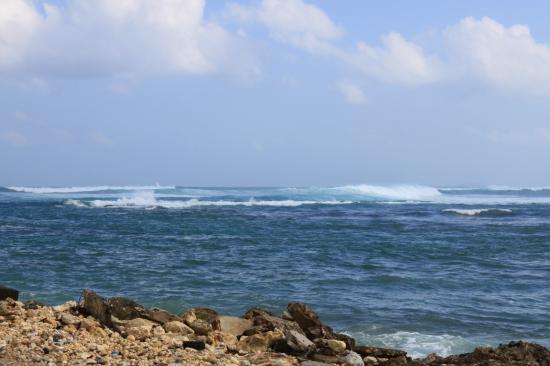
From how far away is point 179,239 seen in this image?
22422mm

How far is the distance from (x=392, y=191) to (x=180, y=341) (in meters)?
64.0

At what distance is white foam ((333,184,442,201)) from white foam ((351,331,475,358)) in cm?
5764

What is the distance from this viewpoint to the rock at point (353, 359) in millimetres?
7234

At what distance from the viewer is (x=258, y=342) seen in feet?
24.4

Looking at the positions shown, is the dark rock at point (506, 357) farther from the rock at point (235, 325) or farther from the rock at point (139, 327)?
the rock at point (139, 327)

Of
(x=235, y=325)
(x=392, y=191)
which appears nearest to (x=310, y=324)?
(x=235, y=325)

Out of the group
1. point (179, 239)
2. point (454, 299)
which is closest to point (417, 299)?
point (454, 299)

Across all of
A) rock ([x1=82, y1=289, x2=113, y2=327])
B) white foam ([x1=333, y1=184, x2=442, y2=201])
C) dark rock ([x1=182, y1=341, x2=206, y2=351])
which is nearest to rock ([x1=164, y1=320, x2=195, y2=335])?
rock ([x1=82, y1=289, x2=113, y2=327])

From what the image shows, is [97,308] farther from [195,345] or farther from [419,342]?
[419,342]

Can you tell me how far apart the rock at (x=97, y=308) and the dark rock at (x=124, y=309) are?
0.44ft

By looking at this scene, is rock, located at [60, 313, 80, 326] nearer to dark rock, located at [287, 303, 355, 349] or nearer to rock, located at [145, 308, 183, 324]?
rock, located at [145, 308, 183, 324]

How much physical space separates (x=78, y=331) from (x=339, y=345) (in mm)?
2834

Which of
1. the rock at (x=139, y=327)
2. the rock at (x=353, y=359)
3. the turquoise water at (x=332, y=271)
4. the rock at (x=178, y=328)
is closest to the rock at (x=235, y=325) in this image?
the rock at (x=178, y=328)

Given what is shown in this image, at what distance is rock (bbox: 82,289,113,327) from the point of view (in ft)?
25.4
